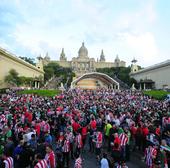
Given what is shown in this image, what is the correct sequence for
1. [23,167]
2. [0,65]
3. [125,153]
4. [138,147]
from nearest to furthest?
[23,167], [125,153], [138,147], [0,65]

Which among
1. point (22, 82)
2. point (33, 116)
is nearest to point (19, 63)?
point (22, 82)

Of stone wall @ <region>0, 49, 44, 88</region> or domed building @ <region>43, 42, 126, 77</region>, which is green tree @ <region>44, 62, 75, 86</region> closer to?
stone wall @ <region>0, 49, 44, 88</region>

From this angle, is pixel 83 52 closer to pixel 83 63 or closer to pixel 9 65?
pixel 83 63

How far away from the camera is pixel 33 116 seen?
52.9 feet

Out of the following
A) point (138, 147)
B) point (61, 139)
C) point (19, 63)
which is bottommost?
point (138, 147)

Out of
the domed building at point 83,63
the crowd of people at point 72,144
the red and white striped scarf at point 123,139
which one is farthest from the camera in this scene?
the domed building at point 83,63

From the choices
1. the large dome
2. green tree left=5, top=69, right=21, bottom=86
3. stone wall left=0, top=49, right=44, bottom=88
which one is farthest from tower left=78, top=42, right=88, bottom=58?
green tree left=5, top=69, right=21, bottom=86

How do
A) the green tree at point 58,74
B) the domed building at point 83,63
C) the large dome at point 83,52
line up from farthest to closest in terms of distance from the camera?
the large dome at point 83,52
the domed building at point 83,63
the green tree at point 58,74

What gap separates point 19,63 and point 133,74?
41.6 meters

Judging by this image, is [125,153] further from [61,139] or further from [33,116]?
[33,116]

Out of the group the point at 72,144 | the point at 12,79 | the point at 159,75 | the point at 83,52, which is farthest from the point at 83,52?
the point at 72,144

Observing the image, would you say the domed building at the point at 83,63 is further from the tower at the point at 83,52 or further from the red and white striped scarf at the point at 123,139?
the red and white striped scarf at the point at 123,139

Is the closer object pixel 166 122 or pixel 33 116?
pixel 166 122

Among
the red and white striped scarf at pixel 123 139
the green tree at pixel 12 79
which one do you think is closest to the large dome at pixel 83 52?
the green tree at pixel 12 79
